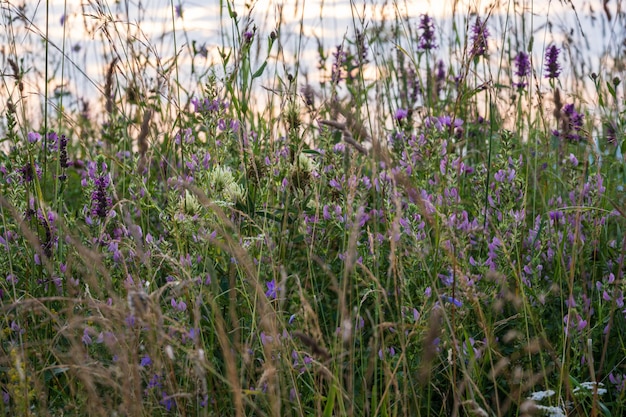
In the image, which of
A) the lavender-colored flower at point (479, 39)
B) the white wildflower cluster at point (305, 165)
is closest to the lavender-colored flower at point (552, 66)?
the lavender-colored flower at point (479, 39)

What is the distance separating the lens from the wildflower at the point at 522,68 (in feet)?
11.6

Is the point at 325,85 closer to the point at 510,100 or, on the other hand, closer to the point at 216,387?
the point at 510,100

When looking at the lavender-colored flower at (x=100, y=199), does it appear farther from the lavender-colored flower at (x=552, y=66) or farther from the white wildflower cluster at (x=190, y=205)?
the lavender-colored flower at (x=552, y=66)

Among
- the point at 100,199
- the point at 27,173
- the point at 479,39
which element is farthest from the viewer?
the point at 27,173

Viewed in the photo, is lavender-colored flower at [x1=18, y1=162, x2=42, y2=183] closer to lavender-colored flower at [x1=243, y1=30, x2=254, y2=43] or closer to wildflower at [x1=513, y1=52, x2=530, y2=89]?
lavender-colored flower at [x1=243, y1=30, x2=254, y2=43]

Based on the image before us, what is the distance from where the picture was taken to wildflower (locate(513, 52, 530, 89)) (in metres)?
3.54

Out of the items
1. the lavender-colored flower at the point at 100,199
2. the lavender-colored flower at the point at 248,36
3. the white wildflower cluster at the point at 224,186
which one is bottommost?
the lavender-colored flower at the point at 100,199

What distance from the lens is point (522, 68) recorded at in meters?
3.60

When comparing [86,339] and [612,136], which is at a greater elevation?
[612,136]

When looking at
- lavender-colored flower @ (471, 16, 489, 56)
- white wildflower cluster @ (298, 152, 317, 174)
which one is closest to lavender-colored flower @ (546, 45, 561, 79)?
lavender-colored flower @ (471, 16, 489, 56)

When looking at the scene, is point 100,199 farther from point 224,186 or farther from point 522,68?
point 522,68

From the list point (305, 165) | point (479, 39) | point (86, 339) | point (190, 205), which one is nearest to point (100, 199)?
point (190, 205)

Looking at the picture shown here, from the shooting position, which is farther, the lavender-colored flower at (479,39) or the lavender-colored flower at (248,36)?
the lavender-colored flower at (248,36)

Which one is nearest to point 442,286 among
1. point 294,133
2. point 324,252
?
point 324,252
